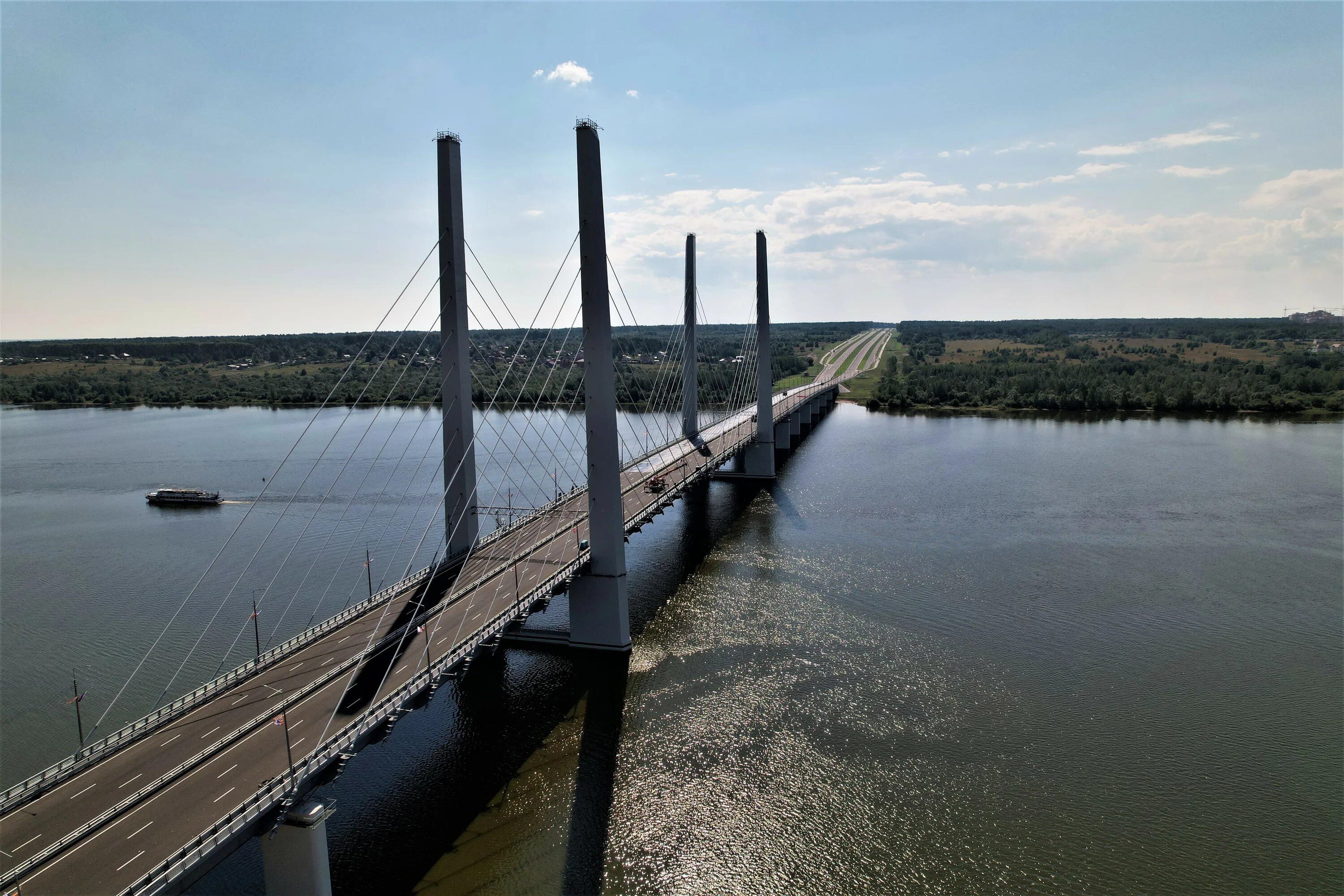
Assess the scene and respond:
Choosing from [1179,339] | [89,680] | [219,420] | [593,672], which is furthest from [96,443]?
[1179,339]

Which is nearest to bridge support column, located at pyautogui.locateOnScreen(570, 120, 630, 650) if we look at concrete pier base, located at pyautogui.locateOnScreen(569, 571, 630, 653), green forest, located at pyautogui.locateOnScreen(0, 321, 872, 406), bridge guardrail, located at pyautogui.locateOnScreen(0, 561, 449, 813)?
concrete pier base, located at pyautogui.locateOnScreen(569, 571, 630, 653)

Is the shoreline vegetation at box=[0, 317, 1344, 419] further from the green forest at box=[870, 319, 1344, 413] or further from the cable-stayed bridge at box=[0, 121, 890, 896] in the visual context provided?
the cable-stayed bridge at box=[0, 121, 890, 896]

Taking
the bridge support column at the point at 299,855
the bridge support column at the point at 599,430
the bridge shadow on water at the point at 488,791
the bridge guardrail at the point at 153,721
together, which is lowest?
the bridge shadow on water at the point at 488,791

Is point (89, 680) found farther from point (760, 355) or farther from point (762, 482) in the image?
point (760, 355)

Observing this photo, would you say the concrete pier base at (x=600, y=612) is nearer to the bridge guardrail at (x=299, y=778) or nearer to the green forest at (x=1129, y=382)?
the bridge guardrail at (x=299, y=778)

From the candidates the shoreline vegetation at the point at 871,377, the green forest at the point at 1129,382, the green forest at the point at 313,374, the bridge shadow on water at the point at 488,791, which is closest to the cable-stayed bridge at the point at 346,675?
the bridge shadow on water at the point at 488,791

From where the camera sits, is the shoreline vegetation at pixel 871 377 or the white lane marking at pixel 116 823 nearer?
the white lane marking at pixel 116 823
